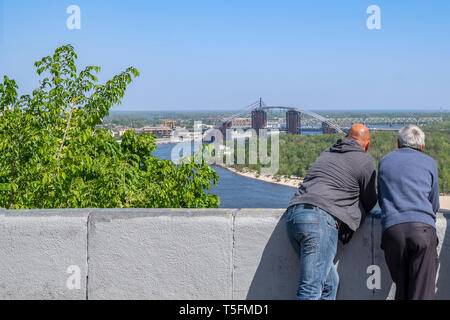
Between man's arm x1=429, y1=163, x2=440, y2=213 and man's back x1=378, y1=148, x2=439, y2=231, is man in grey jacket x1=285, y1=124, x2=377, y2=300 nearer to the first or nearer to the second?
man's back x1=378, y1=148, x2=439, y2=231

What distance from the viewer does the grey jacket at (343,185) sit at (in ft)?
10.2

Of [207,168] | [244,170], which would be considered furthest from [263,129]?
[207,168]

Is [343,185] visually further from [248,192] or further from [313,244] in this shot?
[248,192]

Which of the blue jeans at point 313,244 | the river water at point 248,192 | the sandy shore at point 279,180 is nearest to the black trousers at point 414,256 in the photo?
the blue jeans at point 313,244

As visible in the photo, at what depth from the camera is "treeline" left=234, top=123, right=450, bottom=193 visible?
94.3 meters

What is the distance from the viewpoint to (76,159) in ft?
23.5

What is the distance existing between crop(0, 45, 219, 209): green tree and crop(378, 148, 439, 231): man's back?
4.62 metres

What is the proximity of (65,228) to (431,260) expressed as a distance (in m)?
2.25

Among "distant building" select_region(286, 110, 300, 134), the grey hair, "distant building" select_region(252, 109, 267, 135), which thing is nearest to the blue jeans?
the grey hair

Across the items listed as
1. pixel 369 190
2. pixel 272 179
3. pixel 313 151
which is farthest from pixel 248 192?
pixel 369 190

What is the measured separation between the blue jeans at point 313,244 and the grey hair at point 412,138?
67cm
